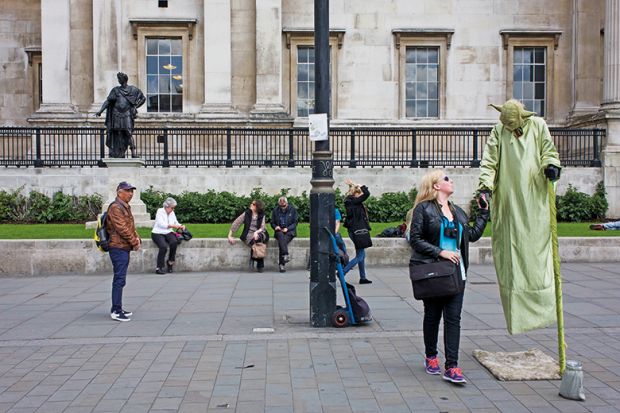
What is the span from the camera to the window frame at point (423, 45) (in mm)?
26828

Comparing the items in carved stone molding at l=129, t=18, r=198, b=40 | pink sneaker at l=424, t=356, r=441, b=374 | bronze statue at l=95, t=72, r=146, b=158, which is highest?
carved stone molding at l=129, t=18, r=198, b=40

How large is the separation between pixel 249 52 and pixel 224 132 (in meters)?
4.30

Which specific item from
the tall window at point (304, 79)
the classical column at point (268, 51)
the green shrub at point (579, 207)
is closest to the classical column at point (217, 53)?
the classical column at point (268, 51)

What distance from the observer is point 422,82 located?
27.4 m

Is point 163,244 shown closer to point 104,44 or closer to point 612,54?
point 104,44

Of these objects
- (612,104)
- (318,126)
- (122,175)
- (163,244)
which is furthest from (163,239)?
(612,104)

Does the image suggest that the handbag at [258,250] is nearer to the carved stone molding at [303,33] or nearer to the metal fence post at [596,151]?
the metal fence post at [596,151]

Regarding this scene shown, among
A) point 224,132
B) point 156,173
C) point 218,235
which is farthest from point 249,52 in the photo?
point 218,235

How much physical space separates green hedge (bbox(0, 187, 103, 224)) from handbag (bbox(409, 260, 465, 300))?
15.7 meters

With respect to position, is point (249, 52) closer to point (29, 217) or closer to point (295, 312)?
point (29, 217)

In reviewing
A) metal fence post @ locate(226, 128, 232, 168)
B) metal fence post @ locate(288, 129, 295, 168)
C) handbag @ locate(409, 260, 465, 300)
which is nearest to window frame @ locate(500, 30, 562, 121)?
metal fence post @ locate(288, 129, 295, 168)

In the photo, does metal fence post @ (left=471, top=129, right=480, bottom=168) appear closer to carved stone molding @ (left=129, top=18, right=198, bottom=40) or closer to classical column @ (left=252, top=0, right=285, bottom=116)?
classical column @ (left=252, top=0, right=285, bottom=116)

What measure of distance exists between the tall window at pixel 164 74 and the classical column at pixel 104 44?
4.49 ft

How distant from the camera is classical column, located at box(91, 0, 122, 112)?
83.9ft
